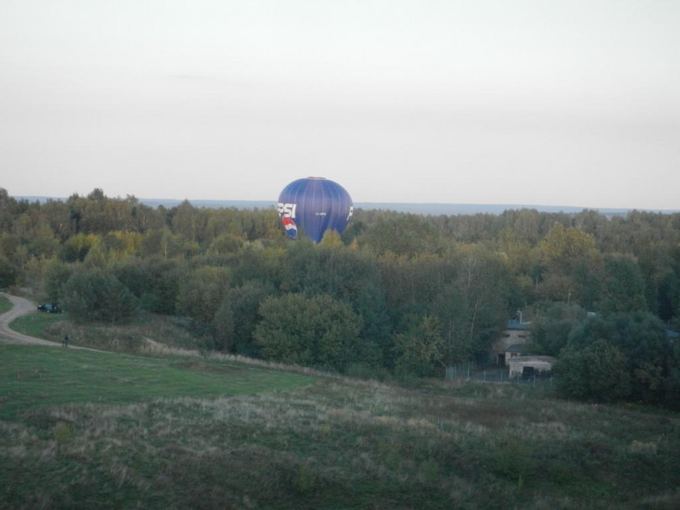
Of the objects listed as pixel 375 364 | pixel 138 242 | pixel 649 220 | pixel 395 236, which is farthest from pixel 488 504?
pixel 649 220

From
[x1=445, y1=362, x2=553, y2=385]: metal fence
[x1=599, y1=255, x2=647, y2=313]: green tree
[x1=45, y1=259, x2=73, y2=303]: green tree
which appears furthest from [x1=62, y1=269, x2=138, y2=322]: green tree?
[x1=599, y1=255, x2=647, y2=313]: green tree

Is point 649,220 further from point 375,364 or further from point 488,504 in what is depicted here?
point 488,504

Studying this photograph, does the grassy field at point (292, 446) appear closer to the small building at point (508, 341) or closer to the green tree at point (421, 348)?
the green tree at point (421, 348)

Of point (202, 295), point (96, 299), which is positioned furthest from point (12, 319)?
point (202, 295)

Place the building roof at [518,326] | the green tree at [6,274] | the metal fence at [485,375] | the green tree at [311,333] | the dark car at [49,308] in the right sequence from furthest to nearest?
the green tree at [6,274] → the building roof at [518,326] → the dark car at [49,308] → the green tree at [311,333] → the metal fence at [485,375]

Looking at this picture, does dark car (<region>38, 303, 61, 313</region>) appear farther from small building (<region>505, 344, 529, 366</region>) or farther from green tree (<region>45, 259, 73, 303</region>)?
small building (<region>505, 344, 529, 366</region>)

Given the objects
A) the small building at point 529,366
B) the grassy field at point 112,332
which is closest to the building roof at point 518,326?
the small building at point 529,366

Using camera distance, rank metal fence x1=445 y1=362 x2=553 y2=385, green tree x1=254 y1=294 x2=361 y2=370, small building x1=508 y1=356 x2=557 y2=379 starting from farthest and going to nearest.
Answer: green tree x1=254 y1=294 x2=361 y2=370
small building x1=508 y1=356 x2=557 y2=379
metal fence x1=445 y1=362 x2=553 y2=385
